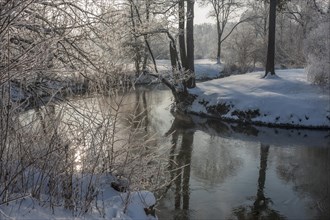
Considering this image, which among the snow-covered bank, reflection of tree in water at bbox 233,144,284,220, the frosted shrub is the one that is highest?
the frosted shrub

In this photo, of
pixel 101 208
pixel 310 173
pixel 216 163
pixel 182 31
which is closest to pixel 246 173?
pixel 216 163

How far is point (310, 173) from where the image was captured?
11352 millimetres

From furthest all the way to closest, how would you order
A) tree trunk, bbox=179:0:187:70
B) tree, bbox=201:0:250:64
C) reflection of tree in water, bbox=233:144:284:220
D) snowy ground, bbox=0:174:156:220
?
tree, bbox=201:0:250:64 → tree trunk, bbox=179:0:187:70 → reflection of tree in water, bbox=233:144:284:220 → snowy ground, bbox=0:174:156:220

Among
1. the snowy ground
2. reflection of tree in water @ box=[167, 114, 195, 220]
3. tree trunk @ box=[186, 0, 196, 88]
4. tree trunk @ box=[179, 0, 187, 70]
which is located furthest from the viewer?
tree trunk @ box=[186, 0, 196, 88]

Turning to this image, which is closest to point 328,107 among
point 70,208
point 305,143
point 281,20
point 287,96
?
point 287,96

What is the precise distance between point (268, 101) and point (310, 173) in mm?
7860

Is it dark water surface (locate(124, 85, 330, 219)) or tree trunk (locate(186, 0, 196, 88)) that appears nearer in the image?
dark water surface (locate(124, 85, 330, 219))

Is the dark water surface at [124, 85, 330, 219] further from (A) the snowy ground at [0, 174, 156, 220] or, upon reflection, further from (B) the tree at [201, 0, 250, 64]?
(B) the tree at [201, 0, 250, 64]

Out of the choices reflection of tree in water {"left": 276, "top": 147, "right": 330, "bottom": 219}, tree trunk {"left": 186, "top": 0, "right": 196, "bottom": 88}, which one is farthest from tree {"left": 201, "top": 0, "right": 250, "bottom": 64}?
reflection of tree in water {"left": 276, "top": 147, "right": 330, "bottom": 219}

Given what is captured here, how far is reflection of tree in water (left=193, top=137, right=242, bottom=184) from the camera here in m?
11.0

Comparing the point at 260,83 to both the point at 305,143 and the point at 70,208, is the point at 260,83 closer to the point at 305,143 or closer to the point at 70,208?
the point at 305,143

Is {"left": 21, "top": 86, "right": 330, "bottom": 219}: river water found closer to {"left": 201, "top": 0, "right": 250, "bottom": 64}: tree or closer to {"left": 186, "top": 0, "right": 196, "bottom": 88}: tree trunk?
{"left": 186, "top": 0, "right": 196, "bottom": 88}: tree trunk

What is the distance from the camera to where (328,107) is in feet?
57.6

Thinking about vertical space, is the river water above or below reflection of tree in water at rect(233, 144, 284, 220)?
above
